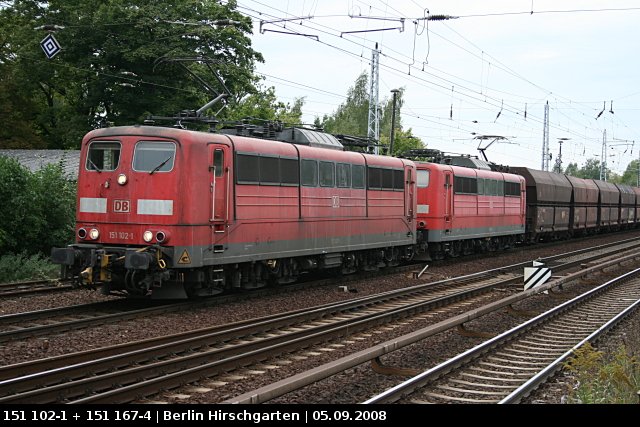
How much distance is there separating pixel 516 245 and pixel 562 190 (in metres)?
5.06

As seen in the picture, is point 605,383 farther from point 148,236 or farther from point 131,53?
point 131,53

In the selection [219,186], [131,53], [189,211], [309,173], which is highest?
[131,53]

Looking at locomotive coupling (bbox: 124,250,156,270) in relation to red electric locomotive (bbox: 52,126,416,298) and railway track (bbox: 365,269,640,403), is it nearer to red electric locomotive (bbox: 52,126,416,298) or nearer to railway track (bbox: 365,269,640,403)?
red electric locomotive (bbox: 52,126,416,298)

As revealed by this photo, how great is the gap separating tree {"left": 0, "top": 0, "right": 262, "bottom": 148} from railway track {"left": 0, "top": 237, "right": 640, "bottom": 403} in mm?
24290

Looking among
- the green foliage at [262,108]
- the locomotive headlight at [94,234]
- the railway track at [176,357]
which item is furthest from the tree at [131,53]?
the railway track at [176,357]

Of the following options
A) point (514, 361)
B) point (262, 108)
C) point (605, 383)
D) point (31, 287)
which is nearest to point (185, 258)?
point (31, 287)

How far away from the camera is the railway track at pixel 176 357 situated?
7930 millimetres

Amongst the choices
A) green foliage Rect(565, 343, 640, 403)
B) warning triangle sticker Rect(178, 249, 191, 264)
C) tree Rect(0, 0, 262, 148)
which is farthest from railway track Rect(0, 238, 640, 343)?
tree Rect(0, 0, 262, 148)

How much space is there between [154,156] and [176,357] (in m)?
4.93

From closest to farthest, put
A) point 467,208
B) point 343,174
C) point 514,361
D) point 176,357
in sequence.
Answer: point 176,357, point 514,361, point 343,174, point 467,208

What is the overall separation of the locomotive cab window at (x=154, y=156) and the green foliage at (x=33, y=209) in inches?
279

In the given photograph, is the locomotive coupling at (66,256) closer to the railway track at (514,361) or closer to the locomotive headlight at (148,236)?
the locomotive headlight at (148,236)

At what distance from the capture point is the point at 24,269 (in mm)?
18766

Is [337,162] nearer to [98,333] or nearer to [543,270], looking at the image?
[543,270]
